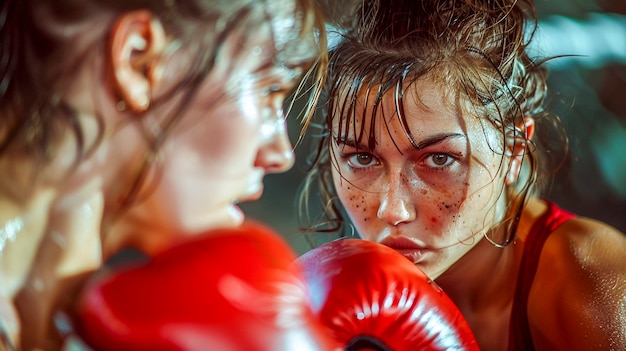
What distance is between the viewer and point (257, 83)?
823mm

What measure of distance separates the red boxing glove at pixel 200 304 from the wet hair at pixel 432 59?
0.44 m

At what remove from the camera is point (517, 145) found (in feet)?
4.28

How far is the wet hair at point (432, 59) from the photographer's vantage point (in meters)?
1.16

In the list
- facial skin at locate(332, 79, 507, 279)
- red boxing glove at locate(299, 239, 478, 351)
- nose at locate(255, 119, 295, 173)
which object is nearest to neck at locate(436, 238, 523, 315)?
facial skin at locate(332, 79, 507, 279)

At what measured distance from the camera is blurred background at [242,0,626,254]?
4.47ft

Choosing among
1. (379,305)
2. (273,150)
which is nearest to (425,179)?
(379,305)

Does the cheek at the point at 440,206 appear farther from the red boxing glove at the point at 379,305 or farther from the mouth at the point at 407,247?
the red boxing glove at the point at 379,305

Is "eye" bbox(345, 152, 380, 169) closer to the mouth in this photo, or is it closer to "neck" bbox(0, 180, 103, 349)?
the mouth

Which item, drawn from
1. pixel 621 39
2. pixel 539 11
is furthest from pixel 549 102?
pixel 621 39

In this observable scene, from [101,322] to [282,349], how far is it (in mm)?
A: 180

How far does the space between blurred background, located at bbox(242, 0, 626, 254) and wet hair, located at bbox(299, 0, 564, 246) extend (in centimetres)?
8

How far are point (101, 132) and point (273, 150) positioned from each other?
189 millimetres

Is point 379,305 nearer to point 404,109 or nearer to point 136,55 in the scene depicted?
point 404,109

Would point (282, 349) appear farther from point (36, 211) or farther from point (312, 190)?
point (312, 190)
